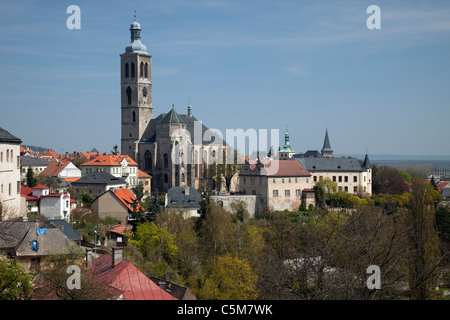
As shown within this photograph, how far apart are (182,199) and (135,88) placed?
37.7 metres

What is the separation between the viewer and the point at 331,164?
258ft

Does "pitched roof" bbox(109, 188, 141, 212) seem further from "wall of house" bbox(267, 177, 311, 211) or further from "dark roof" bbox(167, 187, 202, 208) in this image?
"wall of house" bbox(267, 177, 311, 211)

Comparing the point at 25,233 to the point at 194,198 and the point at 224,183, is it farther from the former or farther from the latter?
the point at 224,183

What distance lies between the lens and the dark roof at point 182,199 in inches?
2462

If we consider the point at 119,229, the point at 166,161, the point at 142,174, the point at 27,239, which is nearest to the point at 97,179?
the point at 142,174

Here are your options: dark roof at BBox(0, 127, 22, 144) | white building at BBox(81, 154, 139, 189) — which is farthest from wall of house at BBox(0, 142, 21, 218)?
white building at BBox(81, 154, 139, 189)

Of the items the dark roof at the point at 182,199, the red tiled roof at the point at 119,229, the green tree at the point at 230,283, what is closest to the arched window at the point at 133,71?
the dark roof at the point at 182,199

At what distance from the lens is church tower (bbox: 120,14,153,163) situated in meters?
95.4

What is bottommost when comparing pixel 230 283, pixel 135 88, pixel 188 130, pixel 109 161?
pixel 230 283

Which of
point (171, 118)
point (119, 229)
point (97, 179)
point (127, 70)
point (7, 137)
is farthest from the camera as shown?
point (127, 70)

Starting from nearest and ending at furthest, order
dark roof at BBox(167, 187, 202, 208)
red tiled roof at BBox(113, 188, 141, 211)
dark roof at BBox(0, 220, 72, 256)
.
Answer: dark roof at BBox(0, 220, 72, 256) < red tiled roof at BBox(113, 188, 141, 211) < dark roof at BBox(167, 187, 202, 208)

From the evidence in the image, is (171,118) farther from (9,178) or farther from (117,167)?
(9,178)

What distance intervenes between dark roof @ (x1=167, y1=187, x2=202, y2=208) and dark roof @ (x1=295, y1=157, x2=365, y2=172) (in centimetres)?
1875

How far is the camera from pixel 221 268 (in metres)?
33.0
